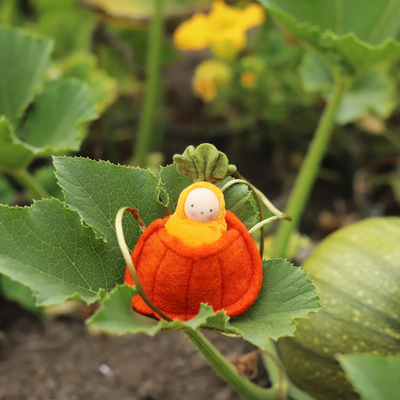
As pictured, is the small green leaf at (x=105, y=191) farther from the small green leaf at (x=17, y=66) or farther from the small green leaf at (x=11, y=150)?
the small green leaf at (x=17, y=66)

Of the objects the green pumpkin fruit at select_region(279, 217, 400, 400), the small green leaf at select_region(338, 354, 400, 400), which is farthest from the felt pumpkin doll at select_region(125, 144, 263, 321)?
the green pumpkin fruit at select_region(279, 217, 400, 400)

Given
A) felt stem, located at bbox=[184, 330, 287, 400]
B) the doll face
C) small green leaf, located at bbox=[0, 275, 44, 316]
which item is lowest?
small green leaf, located at bbox=[0, 275, 44, 316]

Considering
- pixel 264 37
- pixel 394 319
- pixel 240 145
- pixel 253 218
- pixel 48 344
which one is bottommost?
pixel 48 344

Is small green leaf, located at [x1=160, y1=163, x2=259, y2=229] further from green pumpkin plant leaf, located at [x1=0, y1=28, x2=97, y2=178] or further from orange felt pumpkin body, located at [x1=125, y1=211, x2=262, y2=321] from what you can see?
green pumpkin plant leaf, located at [x1=0, y1=28, x2=97, y2=178]

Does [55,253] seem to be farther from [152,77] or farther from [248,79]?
[248,79]

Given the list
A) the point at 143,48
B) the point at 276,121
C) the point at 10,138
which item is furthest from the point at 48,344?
the point at 143,48

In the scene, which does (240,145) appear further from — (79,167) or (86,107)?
(79,167)
